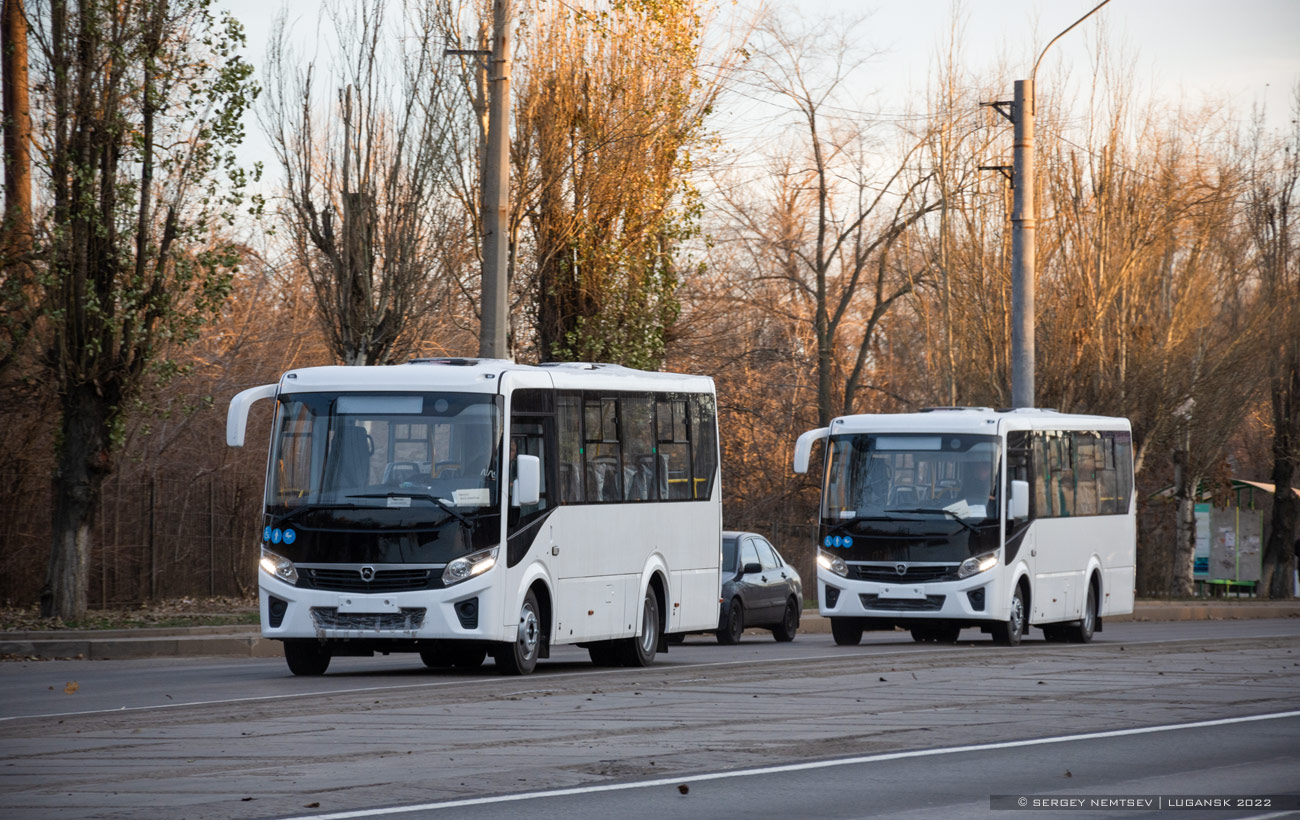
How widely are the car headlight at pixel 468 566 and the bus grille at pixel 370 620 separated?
35 centimetres

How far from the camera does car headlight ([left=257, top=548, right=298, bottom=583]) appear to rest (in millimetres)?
16156

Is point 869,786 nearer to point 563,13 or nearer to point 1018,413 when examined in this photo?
point 1018,413

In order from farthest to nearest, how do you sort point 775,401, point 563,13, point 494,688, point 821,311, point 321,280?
point 775,401
point 821,311
point 563,13
point 321,280
point 494,688

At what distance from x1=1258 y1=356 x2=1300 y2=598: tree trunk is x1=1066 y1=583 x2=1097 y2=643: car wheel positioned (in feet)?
66.0

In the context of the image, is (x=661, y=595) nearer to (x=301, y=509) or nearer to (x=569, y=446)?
(x=569, y=446)

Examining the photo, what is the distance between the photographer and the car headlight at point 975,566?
22500mm

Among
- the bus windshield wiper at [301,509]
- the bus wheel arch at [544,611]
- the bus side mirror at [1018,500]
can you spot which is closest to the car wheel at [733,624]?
the bus side mirror at [1018,500]

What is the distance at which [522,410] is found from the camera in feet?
55.0

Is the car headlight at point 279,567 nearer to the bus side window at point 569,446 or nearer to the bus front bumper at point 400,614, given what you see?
the bus front bumper at point 400,614

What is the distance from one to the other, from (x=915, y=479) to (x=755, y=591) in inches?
105

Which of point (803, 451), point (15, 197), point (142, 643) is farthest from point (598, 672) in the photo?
point (15, 197)

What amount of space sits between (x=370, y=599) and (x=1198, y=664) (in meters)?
8.36

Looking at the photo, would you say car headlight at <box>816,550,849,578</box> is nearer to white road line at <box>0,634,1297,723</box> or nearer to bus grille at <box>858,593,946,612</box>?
bus grille at <box>858,593,946,612</box>

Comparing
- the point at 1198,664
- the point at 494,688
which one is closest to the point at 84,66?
the point at 494,688
